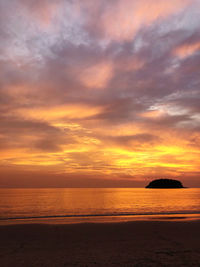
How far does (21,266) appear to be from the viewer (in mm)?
12844

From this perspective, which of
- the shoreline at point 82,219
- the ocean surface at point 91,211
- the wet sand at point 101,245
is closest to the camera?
the wet sand at point 101,245

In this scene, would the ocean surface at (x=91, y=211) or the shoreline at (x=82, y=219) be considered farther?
the ocean surface at (x=91, y=211)

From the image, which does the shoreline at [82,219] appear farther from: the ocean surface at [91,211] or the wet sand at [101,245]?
the wet sand at [101,245]

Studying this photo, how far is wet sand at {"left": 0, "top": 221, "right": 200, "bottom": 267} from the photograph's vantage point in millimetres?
13734

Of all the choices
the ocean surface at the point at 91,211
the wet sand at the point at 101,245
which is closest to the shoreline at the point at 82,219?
the ocean surface at the point at 91,211

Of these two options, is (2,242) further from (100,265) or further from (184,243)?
(184,243)

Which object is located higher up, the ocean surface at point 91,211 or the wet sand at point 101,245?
the ocean surface at point 91,211

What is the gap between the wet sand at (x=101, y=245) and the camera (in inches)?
541

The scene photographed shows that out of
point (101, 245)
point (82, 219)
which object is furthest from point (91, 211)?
point (101, 245)

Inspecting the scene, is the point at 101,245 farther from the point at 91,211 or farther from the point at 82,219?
the point at 91,211

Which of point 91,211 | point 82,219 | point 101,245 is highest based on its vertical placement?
point 91,211

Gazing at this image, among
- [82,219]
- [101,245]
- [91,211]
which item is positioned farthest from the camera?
[91,211]

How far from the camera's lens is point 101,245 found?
1784cm

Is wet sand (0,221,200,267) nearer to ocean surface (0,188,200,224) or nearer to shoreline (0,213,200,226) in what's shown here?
shoreline (0,213,200,226)
